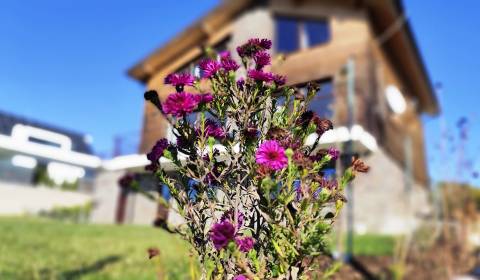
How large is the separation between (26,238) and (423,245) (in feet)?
19.9

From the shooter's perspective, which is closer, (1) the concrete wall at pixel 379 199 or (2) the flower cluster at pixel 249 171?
(2) the flower cluster at pixel 249 171

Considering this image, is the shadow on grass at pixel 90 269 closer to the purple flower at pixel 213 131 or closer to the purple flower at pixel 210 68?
the purple flower at pixel 213 131

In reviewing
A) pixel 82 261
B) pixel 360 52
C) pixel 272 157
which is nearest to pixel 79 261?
pixel 82 261

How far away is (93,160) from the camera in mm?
20219

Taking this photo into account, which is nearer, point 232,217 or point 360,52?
point 232,217

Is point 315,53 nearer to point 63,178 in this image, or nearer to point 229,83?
point 229,83

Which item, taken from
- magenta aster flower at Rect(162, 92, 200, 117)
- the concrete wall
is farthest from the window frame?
magenta aster flower at Rect(162, 92, 200, 117)

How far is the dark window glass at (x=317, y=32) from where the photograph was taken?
12242 millimetres

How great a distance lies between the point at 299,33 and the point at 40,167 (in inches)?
795

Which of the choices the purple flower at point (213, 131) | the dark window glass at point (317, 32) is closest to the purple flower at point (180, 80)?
the purple flower at point (213, 131)

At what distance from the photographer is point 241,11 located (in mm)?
13352

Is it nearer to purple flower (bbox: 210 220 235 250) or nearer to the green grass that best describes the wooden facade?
the green grass

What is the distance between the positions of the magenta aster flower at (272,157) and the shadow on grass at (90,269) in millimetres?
2807

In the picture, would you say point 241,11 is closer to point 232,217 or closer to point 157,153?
point 157,153
